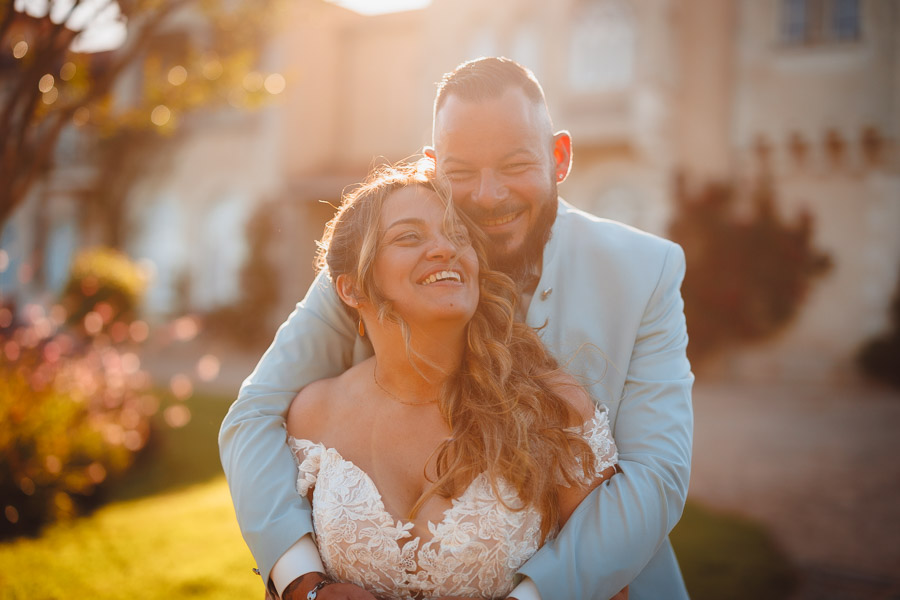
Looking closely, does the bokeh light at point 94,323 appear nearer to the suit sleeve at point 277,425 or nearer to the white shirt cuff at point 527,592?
the suit sleeve at point 277,425

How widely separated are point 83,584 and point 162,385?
8745 mm

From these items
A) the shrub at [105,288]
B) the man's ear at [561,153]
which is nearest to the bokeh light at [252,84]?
the man's ear at [561,153]

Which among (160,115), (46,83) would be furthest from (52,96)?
(160,115)

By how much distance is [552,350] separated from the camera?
2.63 meters

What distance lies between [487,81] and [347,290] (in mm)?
948

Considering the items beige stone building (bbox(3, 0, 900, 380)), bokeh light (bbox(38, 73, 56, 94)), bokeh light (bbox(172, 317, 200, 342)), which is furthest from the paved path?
bokeh light (bbox(38, 73, 56, 94))

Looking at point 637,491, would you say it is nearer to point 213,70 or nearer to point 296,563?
point 296,563

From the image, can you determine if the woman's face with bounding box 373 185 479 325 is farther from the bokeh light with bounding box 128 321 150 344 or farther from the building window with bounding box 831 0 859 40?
the building window with bounding box 831 0 859 40

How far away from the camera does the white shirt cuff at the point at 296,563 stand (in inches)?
92.4

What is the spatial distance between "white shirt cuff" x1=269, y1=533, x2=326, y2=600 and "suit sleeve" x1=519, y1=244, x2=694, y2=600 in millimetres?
659

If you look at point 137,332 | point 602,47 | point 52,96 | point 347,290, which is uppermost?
point 602,47

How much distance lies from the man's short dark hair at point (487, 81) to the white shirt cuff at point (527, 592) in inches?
65.9

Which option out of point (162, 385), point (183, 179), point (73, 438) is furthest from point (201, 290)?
point (73, 438)

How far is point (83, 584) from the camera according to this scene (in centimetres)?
516
